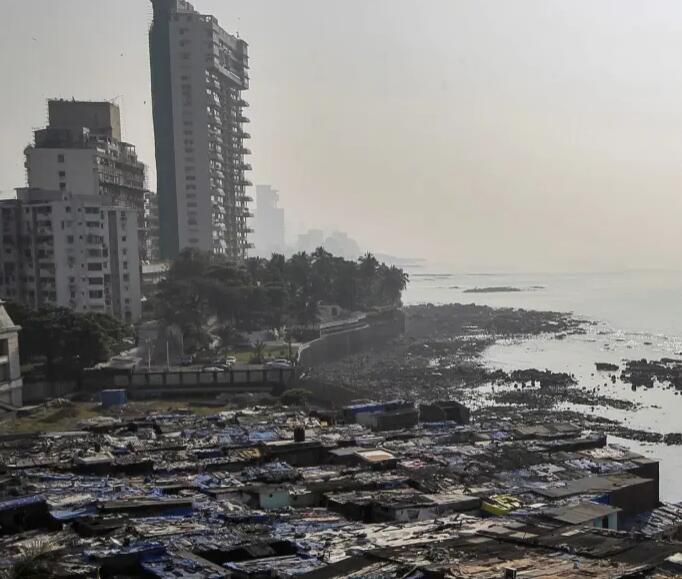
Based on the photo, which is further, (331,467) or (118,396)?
Answer: (118,396)

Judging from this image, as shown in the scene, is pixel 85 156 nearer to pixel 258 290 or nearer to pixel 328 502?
pixel 258 290

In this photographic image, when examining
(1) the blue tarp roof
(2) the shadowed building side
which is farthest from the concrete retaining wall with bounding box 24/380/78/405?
(2) the shadowed building side

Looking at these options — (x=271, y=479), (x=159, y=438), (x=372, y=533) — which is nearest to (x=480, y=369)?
(x=159, y=438)

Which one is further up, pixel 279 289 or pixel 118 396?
pixel 279 289

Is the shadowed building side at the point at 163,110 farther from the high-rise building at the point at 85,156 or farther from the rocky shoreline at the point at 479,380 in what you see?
the rocky shoreline at the point at 479,380

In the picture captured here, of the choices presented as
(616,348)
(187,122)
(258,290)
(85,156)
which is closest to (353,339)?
(258,290)

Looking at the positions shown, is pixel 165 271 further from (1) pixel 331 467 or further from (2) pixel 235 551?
(2) pixel 235 551

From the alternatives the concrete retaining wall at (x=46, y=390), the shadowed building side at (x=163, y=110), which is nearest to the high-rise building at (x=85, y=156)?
the shadowed building side at (x=163, y=110)
